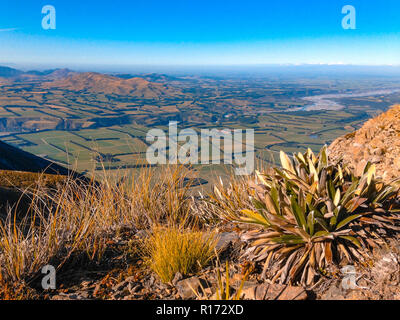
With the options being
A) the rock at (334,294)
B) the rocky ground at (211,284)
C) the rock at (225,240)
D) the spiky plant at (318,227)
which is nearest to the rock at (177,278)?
the rocky ground at (211,284)

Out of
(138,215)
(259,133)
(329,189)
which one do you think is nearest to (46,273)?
(138,215)

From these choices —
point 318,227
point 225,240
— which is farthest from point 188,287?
point 318,227

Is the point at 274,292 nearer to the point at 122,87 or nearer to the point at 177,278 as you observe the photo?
the point at 177,278

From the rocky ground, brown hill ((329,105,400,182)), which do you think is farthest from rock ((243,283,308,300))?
brown hill ((329,105,400,182))

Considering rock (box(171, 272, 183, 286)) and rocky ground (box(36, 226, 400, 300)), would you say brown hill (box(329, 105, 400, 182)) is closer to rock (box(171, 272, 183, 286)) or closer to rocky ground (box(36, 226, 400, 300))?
rocky ground (box(36, 226, 400, 300))

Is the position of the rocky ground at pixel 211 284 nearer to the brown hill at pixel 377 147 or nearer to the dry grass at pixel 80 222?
the dry grass at pixel 80 222

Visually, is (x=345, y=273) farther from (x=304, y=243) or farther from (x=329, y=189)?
(x=329, y=189)
